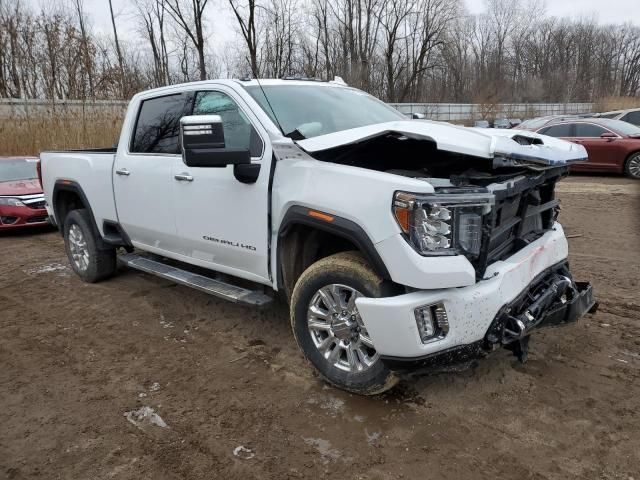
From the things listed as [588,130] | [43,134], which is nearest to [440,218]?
[588,130]

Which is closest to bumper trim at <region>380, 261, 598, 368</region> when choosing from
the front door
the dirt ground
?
the dirt ground

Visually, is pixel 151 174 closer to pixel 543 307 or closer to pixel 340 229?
pixel 340 229

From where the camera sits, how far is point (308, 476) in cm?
255

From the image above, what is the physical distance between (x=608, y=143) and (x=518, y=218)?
1101 cm

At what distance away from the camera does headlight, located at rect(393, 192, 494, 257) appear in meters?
2.66

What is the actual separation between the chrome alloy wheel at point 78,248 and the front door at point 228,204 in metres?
2.12

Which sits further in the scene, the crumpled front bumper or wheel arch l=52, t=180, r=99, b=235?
wheel arch l=52, t=180, r=99, b=235

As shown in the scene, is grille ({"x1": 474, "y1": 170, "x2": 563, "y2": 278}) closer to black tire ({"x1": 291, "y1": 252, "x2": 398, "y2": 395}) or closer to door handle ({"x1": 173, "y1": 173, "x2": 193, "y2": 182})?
black tire ({"x1": 291, "y1": 252, "x2": 398, "y2": 395})

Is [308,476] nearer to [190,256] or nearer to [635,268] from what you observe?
[190,256]

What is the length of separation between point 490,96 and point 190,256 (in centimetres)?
4052

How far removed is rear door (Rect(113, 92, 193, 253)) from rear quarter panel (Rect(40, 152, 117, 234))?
181mm

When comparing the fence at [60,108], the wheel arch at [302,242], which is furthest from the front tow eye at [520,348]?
the fence at [60,108]

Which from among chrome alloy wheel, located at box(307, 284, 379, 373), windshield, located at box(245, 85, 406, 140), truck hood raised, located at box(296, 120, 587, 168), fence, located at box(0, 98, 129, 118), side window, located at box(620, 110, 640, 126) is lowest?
chrome alloy wheel, located at box(307, 284, 379, 373)

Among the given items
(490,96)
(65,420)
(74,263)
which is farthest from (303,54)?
(65,420)
